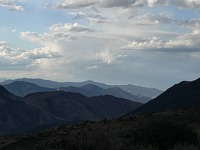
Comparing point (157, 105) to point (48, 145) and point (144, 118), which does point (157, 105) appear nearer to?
point (144, 118)

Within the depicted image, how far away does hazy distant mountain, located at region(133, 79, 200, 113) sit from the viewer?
465 ft

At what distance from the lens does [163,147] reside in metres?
25.3

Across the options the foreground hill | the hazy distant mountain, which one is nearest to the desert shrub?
the foreground hill

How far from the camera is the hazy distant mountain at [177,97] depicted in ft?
465

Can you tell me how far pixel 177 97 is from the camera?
510 ft

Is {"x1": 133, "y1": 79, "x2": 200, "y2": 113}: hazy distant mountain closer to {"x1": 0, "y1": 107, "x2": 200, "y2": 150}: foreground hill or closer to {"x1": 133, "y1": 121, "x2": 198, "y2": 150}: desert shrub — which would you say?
{"x1": 0, "y1": 107, "x2": 200, "y2": 150}: foreground hill

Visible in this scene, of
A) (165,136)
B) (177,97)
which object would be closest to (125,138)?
(165,136)

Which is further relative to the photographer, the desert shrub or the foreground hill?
the desert shrub

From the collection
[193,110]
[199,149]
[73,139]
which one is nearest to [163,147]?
[199,149]

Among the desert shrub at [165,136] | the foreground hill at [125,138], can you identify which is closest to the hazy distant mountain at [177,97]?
the foreground hill at [125,138]

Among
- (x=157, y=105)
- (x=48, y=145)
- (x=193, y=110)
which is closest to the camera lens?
(x=48, y=145)

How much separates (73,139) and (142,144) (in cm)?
426

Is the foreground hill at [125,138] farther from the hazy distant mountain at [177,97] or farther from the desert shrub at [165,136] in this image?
the hazy distant mountain at [177,97]

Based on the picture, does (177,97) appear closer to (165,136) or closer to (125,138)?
(125,138)
